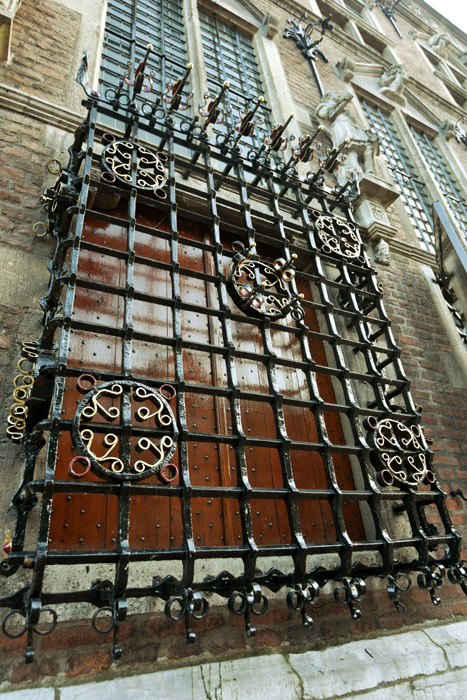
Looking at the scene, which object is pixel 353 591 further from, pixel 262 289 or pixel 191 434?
pixel 262 289

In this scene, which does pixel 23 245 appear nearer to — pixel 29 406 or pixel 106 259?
pixel 106 259

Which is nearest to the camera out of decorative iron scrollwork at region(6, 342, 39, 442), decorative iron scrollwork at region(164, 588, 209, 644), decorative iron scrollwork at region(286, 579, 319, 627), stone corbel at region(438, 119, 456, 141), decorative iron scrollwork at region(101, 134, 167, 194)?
decorative iron scrollwork at region(164, 588, 209, 644)

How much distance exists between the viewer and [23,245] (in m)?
2.71

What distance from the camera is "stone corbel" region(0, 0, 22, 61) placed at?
3.35 meters

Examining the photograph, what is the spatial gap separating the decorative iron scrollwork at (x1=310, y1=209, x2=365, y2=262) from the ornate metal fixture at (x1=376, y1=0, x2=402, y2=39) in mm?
10117

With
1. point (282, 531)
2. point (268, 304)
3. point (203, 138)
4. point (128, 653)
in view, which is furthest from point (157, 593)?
point (203, 138)

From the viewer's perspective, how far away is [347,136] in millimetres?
5312

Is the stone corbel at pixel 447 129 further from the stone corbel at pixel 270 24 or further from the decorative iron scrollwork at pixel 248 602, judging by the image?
the decorative iron scrollwork at pixel 248 602

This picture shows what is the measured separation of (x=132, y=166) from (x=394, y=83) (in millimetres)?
6926


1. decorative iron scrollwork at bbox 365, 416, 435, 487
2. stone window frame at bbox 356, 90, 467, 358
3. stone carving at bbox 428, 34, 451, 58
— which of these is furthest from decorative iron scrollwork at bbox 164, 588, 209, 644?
stone carving at bbox 428, 34, 451, 58

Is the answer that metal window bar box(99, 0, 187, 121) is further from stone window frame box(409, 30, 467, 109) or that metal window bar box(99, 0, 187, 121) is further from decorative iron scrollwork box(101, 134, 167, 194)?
stone window frame box(409, 30, 467, 109)

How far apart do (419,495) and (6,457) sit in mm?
2340

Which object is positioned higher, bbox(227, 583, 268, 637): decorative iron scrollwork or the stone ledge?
bbox(227, 583, 268, 637): decorative iron scrollwork

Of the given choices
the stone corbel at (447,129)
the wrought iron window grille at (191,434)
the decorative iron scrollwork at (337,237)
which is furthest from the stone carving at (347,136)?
the stone corbel at (447,129)
